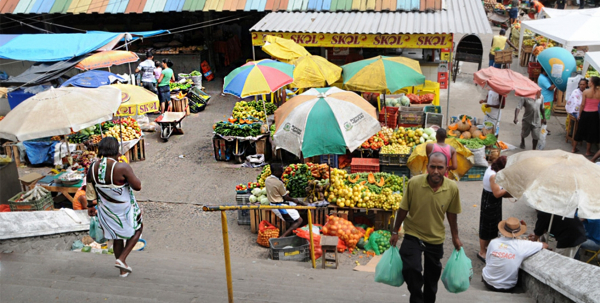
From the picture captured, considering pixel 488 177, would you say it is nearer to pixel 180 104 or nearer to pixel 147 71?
pixel 180 104

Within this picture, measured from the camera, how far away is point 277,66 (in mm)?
11719

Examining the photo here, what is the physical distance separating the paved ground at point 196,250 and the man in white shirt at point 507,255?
47cm

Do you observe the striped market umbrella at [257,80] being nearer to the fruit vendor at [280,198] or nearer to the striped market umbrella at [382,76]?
the striped market umbrella at [382,76]

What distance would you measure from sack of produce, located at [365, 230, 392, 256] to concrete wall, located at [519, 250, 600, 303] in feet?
6.92

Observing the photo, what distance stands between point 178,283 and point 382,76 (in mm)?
7124

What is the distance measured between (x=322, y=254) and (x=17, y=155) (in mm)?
8420

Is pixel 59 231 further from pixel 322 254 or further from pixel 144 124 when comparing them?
pixel 144 124

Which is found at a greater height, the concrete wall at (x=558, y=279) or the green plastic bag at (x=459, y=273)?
the green plastic bag at (x=459, y=273)

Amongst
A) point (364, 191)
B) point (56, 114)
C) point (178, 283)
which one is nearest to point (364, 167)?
point (364, 191)

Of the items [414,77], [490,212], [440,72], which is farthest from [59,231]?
[440,72]


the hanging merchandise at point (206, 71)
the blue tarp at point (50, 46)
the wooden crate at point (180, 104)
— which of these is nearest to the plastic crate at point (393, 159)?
the wooden crate at point (180, 104)

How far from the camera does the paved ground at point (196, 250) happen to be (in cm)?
555

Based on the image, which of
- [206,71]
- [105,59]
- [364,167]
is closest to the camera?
[364,167]

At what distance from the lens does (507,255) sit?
21.0 ft
